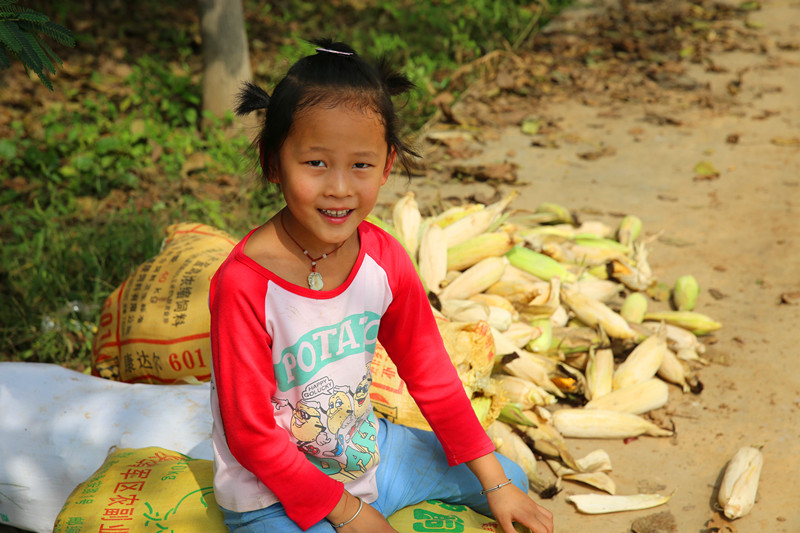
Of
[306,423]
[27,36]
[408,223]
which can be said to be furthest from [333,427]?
[408,223]

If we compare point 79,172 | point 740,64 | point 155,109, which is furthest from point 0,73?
point 740,64

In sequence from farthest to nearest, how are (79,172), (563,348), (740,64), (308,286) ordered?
(740,64) < (79,172) < (563,348) < (308,286)

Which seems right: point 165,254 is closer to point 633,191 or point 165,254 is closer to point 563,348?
point 563,348

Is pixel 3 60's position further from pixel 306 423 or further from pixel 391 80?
pixel 306 423

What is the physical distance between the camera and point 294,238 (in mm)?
1440

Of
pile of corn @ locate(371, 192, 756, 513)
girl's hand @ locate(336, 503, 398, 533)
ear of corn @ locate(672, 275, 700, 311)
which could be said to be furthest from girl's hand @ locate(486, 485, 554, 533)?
ear of corn @ locate(672, 275, 700, 311)

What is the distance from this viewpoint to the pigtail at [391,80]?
1.41 meters

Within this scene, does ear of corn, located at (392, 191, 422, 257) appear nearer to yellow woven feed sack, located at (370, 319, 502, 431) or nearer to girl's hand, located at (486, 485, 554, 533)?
yellow woven feed sack, located at (370, 319, 502, 431)

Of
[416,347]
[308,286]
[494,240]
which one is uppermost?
[308,286]

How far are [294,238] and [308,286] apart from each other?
0.35ft

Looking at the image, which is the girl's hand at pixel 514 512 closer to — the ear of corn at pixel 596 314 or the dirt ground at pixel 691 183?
the dirt ground at pixel 691 183

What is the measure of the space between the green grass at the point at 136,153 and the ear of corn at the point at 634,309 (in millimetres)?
1770

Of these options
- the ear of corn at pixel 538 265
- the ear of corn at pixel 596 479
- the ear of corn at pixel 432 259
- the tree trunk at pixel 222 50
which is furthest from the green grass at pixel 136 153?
the ear of corn at pixel 596 479

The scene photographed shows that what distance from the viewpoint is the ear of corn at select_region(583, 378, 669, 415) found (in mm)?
2602
